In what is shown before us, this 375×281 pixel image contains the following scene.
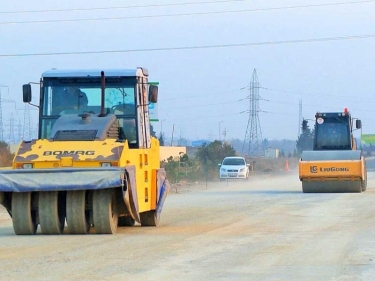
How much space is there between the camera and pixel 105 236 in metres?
15.8

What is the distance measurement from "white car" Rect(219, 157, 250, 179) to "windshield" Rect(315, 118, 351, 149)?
1335 cm

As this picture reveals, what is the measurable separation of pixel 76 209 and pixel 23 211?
3.09ft

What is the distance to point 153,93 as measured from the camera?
A: 17.6 metres

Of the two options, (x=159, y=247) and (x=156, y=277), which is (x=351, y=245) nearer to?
(x=159, y=247)

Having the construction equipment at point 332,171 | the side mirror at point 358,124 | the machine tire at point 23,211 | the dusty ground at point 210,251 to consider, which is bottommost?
the dusty ground at point 210,251

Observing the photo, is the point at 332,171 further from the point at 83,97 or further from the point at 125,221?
the point at 83,97

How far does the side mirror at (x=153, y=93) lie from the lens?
1753 centimetres

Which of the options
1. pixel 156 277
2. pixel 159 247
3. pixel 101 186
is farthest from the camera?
pixel 101 186

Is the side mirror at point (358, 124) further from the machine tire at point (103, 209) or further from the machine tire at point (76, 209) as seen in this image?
the machine tire at point (76, 209)

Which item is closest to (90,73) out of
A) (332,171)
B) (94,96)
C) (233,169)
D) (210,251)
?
(94,96)


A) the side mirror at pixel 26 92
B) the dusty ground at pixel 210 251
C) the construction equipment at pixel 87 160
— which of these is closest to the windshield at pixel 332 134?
the dusty ground at pixel 210 251

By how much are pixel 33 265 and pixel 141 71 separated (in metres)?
7.11

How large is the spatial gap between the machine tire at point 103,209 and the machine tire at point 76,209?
0.19 m

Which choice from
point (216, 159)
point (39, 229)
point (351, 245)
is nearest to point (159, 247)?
point (351, 245)
